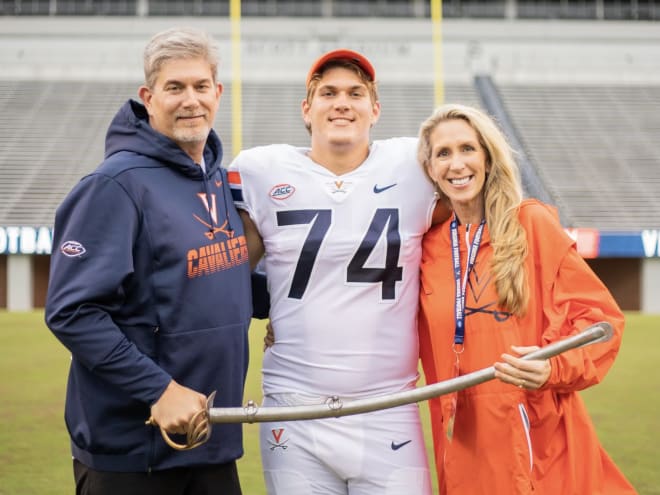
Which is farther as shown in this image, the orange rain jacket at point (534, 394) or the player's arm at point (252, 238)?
the player's arm at point (252, 238)

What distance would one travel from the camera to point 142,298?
2170mm

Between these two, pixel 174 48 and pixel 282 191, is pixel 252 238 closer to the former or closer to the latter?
pixel 282 191

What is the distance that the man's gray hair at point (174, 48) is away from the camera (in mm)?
2264

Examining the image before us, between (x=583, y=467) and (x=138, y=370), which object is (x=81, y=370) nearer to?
(x=138, y=370)

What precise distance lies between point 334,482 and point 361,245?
0.69m

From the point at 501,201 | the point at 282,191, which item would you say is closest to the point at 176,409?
the point at 282,191

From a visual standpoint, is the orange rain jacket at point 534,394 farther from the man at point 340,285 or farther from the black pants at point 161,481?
the black pants at point 161,481

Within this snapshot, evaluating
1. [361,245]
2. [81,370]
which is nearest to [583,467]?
[361,245]

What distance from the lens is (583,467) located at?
237cm

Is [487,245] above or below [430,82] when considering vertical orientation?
below

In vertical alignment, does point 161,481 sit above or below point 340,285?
below

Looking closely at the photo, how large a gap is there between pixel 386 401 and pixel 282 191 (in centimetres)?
79

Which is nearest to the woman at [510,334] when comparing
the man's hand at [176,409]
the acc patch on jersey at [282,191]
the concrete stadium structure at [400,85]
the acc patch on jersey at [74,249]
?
the acc patch on jersey at [282,191]

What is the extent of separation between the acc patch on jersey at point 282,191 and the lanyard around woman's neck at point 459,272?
51 centimetres
